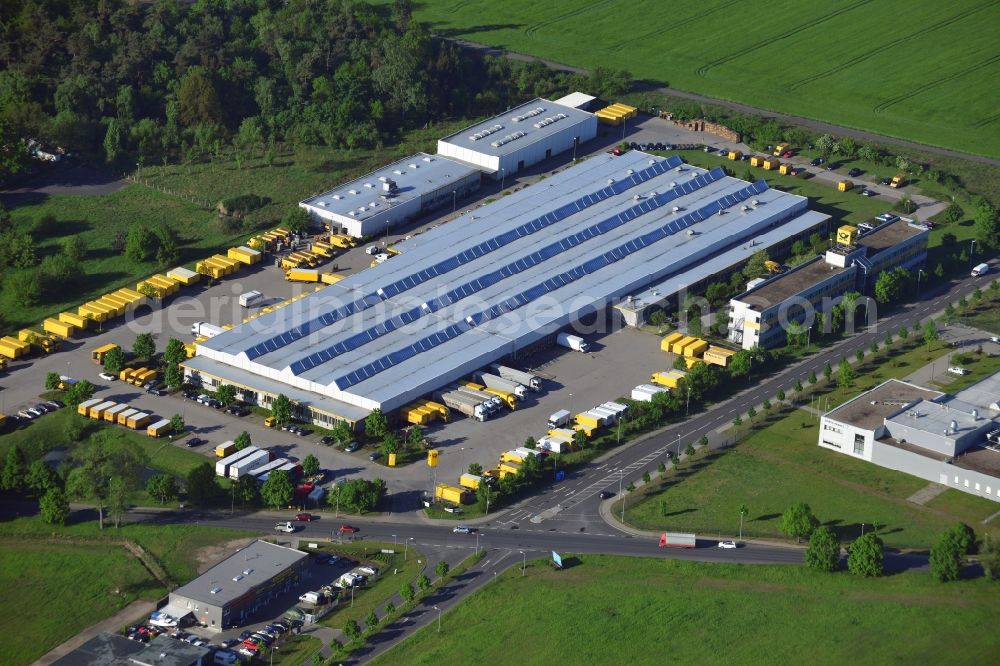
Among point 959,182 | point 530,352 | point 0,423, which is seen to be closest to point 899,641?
point 530,352

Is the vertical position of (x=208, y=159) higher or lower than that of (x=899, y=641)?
higher

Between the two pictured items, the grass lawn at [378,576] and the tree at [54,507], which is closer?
the grass lawn at [378,576]

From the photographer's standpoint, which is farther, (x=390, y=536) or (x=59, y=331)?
(x=59, y=331)

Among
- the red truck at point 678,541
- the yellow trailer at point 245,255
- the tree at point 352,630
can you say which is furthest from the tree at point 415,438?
the yellow trailer at point 245,255

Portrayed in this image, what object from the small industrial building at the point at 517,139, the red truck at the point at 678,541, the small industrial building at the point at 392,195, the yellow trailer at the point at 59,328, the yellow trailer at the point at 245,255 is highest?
the small industrial building at the point at 517,139

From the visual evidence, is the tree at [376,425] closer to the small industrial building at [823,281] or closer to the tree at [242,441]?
the tree at [242,441]

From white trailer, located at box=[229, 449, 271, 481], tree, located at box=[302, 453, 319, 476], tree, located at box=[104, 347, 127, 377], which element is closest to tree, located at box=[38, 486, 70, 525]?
white trailer, located at box=[229, 449, 271, 481]

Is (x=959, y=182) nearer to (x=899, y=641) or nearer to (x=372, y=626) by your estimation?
(x=899, y=641)

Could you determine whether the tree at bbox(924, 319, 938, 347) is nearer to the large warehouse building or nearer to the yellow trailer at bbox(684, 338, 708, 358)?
the yellow trailer at bbox(684, 338, 708, 358)

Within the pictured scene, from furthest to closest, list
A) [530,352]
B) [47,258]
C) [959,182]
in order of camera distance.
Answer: [959,182], [47,258], [530,352]
